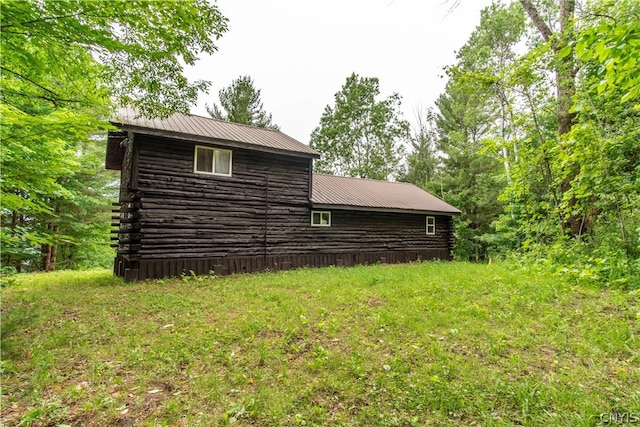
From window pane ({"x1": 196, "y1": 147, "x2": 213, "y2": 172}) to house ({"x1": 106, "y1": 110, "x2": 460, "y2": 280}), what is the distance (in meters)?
0.03

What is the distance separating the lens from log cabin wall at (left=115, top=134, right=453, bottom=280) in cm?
875

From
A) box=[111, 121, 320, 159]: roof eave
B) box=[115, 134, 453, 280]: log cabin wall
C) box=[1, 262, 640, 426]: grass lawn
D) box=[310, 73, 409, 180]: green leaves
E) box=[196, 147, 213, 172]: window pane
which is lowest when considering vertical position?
box=[1, 262, 640, 426]: grass lawn

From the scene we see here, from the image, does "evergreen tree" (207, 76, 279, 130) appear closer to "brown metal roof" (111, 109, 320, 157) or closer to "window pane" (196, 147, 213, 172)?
"brown metal roof" (111, 109, 320, 157)

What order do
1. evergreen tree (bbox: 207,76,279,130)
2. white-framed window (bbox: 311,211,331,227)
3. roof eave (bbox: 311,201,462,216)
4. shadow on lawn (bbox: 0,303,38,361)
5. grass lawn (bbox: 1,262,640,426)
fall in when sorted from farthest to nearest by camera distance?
1. evergreen tree (bbox: 207,76,279,130)
2. white-framed window (bbox: 311,211,331,227)
3. roof eave (bbox: 311,201,462,216)
4. shadow on lawn (bbox: 0,303,38,361)
5. grass lawn (bbox: 1,262,640,426)

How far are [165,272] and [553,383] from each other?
945 cm

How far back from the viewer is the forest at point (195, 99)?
3.35m

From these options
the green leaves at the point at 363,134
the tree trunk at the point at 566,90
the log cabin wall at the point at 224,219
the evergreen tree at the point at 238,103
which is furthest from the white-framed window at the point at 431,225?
the evergreen tree at the point at 238,103

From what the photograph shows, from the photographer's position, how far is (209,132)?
1005cm

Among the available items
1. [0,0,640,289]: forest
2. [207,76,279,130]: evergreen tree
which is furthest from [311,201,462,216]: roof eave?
[207,76,279,130]: evergreen tree

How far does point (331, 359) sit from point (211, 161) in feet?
27.6

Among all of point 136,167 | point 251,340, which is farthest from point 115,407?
point 136,167

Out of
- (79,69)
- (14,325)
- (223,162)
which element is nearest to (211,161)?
(223,162)

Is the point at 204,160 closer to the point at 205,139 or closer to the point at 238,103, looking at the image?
the point at 205,139

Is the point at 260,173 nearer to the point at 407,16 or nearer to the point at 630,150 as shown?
the point at 407,16
